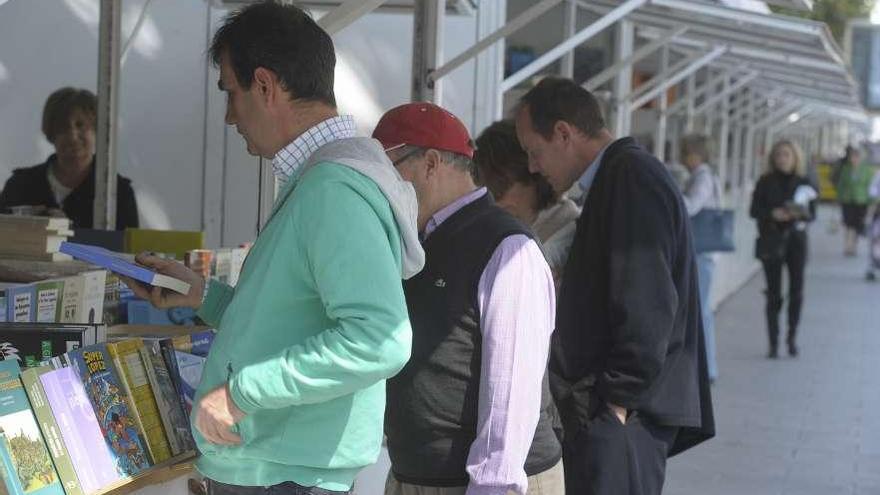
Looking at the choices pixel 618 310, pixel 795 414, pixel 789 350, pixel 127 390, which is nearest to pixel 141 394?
pixel 127 390

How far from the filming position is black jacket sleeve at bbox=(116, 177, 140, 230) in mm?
5336

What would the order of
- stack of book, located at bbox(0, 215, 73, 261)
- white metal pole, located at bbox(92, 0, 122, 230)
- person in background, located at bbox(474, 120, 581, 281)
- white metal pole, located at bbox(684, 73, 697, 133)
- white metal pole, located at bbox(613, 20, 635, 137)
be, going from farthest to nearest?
white metal pole, located at bbox(684, 73, 697, 133)
white metal pole, located at bbox(613, 20, 635, 137)
white metal pole, located at bbox(92, 0, 122, 230)
person in background, located at bbox(474, 120, 581, 281)
stack of book, located at bbox(0, 215, 73, 261)

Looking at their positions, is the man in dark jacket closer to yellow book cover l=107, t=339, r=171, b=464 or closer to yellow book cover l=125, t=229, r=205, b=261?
yellow book cover l=107, t=339, r=171, b=464

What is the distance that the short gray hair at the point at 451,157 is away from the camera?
3025 millimetres

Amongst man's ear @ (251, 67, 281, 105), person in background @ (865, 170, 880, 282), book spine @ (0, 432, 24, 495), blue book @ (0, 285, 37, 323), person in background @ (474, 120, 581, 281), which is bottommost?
person in background @ (865, 170, 880, 282)

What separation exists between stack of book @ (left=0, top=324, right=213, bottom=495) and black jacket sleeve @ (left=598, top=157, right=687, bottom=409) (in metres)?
1.10

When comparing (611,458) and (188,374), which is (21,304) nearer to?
(188,374)

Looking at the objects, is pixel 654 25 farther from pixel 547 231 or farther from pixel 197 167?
pixel 547 231

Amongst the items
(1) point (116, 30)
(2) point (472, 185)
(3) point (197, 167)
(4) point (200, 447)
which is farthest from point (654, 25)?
(4) point (200, 447)

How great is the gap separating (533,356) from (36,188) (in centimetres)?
318

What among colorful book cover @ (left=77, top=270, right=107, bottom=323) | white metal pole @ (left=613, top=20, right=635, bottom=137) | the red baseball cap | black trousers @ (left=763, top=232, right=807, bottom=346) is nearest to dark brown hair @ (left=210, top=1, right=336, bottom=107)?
the red baseball cap

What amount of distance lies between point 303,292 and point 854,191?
2284cm

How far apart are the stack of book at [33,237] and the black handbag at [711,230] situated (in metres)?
7.02

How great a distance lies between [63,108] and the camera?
5473 millimetres
